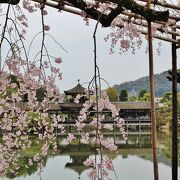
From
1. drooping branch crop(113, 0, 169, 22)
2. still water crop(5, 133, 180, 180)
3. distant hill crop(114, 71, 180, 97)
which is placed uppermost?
distant hill crop(114, 71, 180, 97)

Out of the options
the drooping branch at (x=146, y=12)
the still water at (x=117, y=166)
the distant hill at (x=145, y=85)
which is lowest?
the still water at (x=117, y=166)

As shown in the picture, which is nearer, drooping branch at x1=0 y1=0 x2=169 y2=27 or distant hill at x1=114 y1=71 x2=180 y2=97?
drooping branch at x1=0 y1=0 x2=169 y2=27

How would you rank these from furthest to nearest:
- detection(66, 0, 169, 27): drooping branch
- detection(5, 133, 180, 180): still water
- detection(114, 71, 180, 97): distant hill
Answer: detection(114, 71, 180, 97): distant hill, detection(5, 133, 180, 180): still water, detection(66, 0, 169, 27): drooping branch

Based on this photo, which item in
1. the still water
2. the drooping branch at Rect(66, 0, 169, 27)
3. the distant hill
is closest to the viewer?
the drooping branch at Rect(66, 0, 169, 27)

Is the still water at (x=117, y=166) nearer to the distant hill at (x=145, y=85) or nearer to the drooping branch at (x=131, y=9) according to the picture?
the drooping branch at (x=131, y=9)

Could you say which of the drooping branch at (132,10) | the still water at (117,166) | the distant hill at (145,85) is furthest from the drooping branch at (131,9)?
the distant hill at (145,85)

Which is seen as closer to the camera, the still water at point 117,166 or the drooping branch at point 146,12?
the drooping branch at point 146,12

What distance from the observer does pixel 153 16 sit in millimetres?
1772

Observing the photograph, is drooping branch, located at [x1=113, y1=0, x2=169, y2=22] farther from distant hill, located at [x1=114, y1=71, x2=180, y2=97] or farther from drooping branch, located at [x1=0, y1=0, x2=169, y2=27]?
distant hill, located at [x1=114, y1=71, x2=180, y2=97]

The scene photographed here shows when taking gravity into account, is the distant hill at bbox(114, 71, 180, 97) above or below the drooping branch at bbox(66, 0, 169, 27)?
above

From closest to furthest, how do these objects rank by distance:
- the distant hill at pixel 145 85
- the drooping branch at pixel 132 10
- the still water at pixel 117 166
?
the drooping branch at pixel 132 10 → the still water at pixel 117 166 → the distant hill at pixel 145 85

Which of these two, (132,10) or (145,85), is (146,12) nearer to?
(132,10)

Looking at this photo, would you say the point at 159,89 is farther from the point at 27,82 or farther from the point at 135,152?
the point at 27,82

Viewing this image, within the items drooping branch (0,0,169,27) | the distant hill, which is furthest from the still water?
the distant hill
